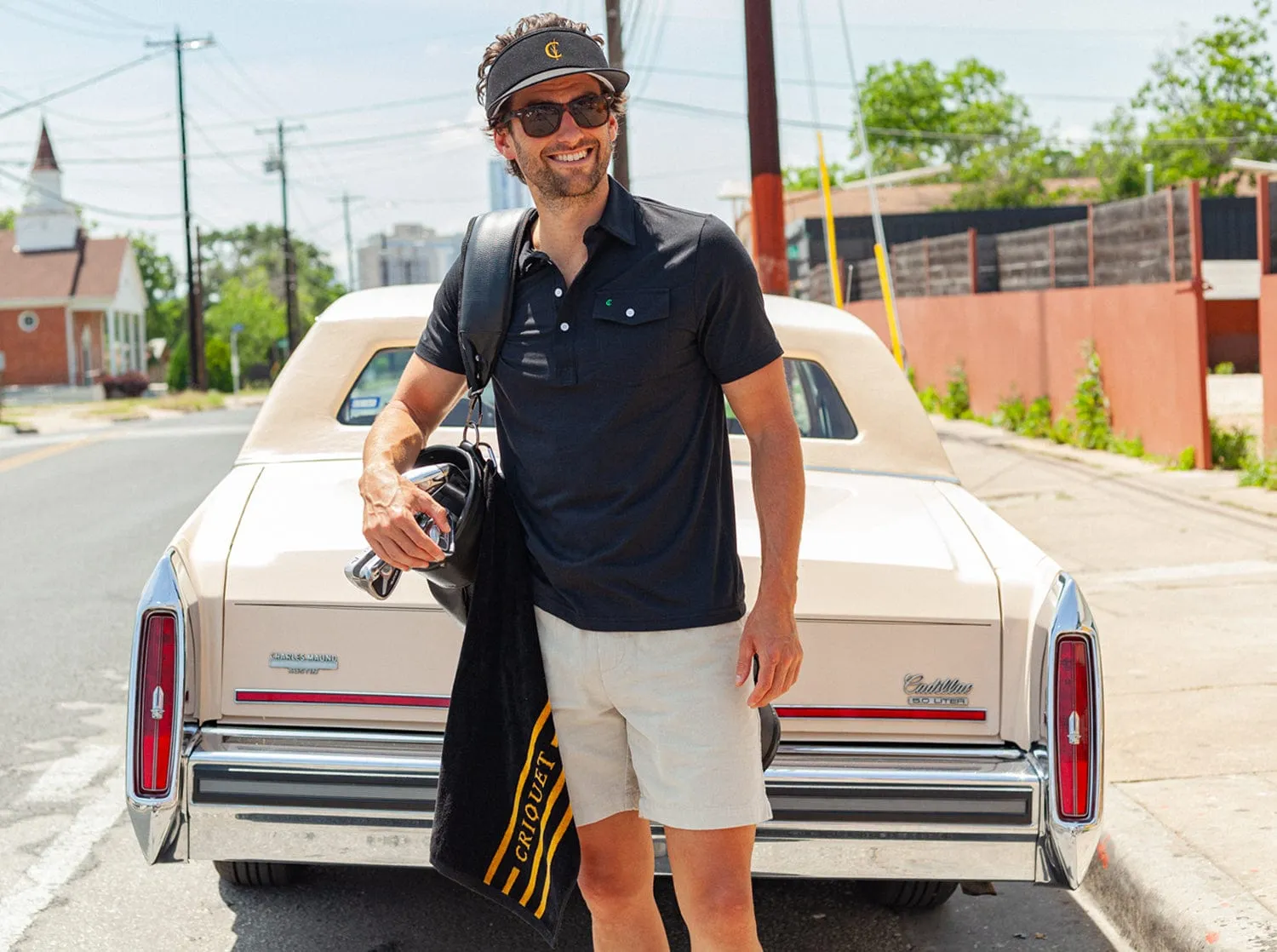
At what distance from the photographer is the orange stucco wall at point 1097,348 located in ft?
42.5

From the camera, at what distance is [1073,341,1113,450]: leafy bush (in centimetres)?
1505

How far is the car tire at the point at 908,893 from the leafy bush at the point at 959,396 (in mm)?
17234

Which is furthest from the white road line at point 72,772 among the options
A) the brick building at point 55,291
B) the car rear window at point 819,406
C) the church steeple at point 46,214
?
the church steeple at point 46,214

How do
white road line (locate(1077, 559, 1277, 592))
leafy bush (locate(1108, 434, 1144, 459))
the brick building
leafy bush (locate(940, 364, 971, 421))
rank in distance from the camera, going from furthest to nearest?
1. the brick building
2. leafy bush (locate(940, 364, 971, 421))
3. leafy bush (locate(1108, 434, 1144, 459))
4. white road line (locate(1077, 559, 1277, 592))

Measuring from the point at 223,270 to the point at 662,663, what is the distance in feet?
399

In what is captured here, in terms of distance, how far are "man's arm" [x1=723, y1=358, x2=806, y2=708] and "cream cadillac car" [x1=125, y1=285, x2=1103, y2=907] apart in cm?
75

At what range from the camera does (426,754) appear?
10.6 ft

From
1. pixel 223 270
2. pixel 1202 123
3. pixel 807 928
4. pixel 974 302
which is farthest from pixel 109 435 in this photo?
pixel 223 270

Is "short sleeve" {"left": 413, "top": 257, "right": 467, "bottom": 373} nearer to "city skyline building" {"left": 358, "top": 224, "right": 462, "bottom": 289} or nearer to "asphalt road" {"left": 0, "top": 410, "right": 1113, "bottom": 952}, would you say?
"asphalt road" {"left": 0, "top": 410, "right": 1113, "bottom": 952}

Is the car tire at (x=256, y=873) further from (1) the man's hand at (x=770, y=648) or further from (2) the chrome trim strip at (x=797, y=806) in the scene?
(1) the man's hand at (x=770, y=648)

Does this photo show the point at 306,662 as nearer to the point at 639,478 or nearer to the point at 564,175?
the point at 639,478

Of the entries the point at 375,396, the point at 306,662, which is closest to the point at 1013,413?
the point at 375,396

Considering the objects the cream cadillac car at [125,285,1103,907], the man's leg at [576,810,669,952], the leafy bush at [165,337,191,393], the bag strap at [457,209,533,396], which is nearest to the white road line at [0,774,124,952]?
the cream cadillac car at [125,285,1103,907]

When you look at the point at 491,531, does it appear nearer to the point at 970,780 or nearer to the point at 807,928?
the point at 970,780
